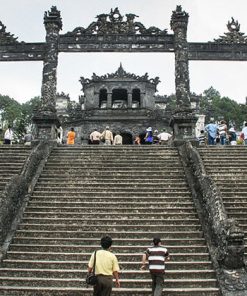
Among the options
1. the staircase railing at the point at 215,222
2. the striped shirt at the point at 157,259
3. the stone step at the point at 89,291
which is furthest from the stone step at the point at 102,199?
the striped shirt at the point at 157,259

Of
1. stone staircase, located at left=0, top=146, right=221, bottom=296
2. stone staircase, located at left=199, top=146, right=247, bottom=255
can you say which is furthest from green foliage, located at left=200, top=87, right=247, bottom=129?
stone staircase, located at left=0, top=146, right=221, bottom=296

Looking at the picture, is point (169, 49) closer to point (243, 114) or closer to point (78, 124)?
point (78, 124)

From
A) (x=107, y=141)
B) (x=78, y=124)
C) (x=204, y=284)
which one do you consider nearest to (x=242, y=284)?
(x=204, y=284)

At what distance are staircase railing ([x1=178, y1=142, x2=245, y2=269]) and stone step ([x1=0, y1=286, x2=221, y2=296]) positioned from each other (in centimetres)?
62

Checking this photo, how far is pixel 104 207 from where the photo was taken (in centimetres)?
920

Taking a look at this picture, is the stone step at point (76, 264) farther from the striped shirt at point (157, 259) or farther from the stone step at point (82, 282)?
the striped shirt at point (157, 259)

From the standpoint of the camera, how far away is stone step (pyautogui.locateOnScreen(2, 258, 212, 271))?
7.18 metres

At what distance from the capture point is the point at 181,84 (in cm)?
1578

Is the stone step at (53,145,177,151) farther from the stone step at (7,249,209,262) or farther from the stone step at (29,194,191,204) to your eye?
the stone step at (7,249,209,262)

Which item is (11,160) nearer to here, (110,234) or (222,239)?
(110,234)

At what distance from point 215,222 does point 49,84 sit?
1030 cm

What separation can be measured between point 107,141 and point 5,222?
8306mm

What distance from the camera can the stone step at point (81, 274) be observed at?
6.96 meters

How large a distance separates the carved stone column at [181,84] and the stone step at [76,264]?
266 inches
